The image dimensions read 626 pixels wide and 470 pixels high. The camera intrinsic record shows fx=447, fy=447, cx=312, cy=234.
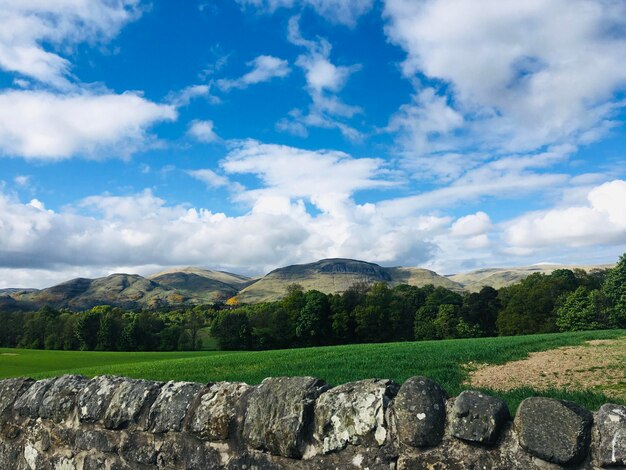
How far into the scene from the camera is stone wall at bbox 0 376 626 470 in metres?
2.49

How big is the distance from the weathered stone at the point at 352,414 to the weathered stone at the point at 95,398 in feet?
6.72

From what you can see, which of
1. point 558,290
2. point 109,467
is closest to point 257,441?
point 109,467

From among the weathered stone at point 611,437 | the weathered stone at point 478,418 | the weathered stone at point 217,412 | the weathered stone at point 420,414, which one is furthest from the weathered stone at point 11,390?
the weathered stone at point 611,437

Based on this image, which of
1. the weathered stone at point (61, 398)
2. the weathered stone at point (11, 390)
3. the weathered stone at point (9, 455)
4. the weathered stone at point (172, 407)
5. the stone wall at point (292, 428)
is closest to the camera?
the stone wall at point (292, 428)

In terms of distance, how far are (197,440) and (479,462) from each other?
205cm

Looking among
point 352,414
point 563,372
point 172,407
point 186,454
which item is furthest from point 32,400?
point 563,372

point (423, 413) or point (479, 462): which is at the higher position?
point (423, 413)

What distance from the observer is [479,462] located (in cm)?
261

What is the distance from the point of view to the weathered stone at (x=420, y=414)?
2.75 metres

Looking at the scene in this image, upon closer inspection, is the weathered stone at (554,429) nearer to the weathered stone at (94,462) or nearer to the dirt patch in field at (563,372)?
the weathered stone at (94,462)

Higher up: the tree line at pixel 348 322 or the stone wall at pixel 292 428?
the stone wall at pixel 292 428

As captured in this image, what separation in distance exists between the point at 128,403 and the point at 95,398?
422 millimetres

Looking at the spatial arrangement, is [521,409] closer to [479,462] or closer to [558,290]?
[479,462]

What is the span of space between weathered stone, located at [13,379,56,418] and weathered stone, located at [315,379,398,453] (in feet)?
9.69
